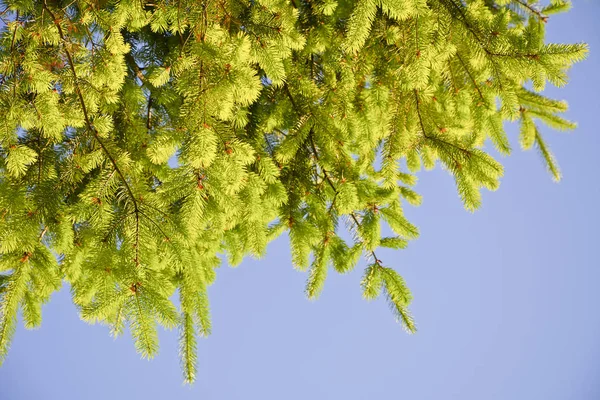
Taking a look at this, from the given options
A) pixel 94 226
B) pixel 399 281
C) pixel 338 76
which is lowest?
pixel 399 281

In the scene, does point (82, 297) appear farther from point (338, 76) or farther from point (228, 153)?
point (338, 76)

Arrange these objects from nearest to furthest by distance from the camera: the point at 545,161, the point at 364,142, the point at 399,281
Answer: the point at 399,281
the point at 364,142
the point at 545,161

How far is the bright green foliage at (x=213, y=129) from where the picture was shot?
1.60 meters

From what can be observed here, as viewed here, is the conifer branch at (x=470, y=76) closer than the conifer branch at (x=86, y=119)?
No

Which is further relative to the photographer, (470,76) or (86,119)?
(470,76)

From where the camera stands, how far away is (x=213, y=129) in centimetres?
160

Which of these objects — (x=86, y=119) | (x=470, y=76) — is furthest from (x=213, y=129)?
(x=470, y=76)

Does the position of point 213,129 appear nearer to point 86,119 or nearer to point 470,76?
point 86,119

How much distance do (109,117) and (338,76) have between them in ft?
4.29

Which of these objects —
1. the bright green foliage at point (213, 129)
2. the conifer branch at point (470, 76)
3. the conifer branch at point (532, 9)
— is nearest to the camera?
the bright green foliage at point (213, 129)

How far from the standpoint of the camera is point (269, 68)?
5.40ft

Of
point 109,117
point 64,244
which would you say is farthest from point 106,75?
point 64,244

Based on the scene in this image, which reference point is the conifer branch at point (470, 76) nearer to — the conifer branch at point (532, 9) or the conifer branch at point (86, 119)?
the conifer branch at point (532, 9)

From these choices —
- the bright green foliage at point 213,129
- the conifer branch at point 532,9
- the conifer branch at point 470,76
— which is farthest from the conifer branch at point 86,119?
the conifer branch at point 532,9
